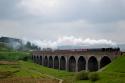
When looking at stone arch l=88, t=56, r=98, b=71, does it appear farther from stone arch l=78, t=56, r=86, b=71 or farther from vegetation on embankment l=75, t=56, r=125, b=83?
vegetation on embankment l=75, t=56, r=125, b=83

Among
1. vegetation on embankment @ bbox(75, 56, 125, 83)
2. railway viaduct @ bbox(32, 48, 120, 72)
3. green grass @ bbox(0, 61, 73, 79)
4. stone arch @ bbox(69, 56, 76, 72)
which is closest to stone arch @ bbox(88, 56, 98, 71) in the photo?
railway viaduct @ bbox(32, 48, 120, 72)

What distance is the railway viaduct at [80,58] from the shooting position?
77.8m

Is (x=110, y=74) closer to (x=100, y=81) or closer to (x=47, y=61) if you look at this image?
(x=100, y=81)

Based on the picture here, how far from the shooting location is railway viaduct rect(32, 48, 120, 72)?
7775cm

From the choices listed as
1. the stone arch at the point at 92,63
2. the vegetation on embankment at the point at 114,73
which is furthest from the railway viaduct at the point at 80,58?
the vegetation on embankment at the point at 114,73

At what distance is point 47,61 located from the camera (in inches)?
5399

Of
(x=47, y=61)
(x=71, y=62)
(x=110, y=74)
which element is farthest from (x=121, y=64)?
(x=47, y=61)

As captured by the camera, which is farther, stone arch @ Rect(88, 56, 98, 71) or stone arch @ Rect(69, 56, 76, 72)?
stone arch @ Rect(69, 56, 76, 72)

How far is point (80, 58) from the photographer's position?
9312 cm

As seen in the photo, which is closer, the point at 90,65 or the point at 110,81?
the point at 110,81

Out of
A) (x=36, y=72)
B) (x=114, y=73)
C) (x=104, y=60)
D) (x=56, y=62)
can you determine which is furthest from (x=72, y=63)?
(x=114, y=73)

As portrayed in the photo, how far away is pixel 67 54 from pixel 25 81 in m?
40.9

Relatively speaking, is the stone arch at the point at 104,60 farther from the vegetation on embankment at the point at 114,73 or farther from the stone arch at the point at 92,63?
the vegetation on embankment at the point at 114,73

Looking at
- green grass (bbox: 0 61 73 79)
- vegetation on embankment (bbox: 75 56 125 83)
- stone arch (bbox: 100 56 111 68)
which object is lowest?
green grass (bbox: 0 61 73 79)
